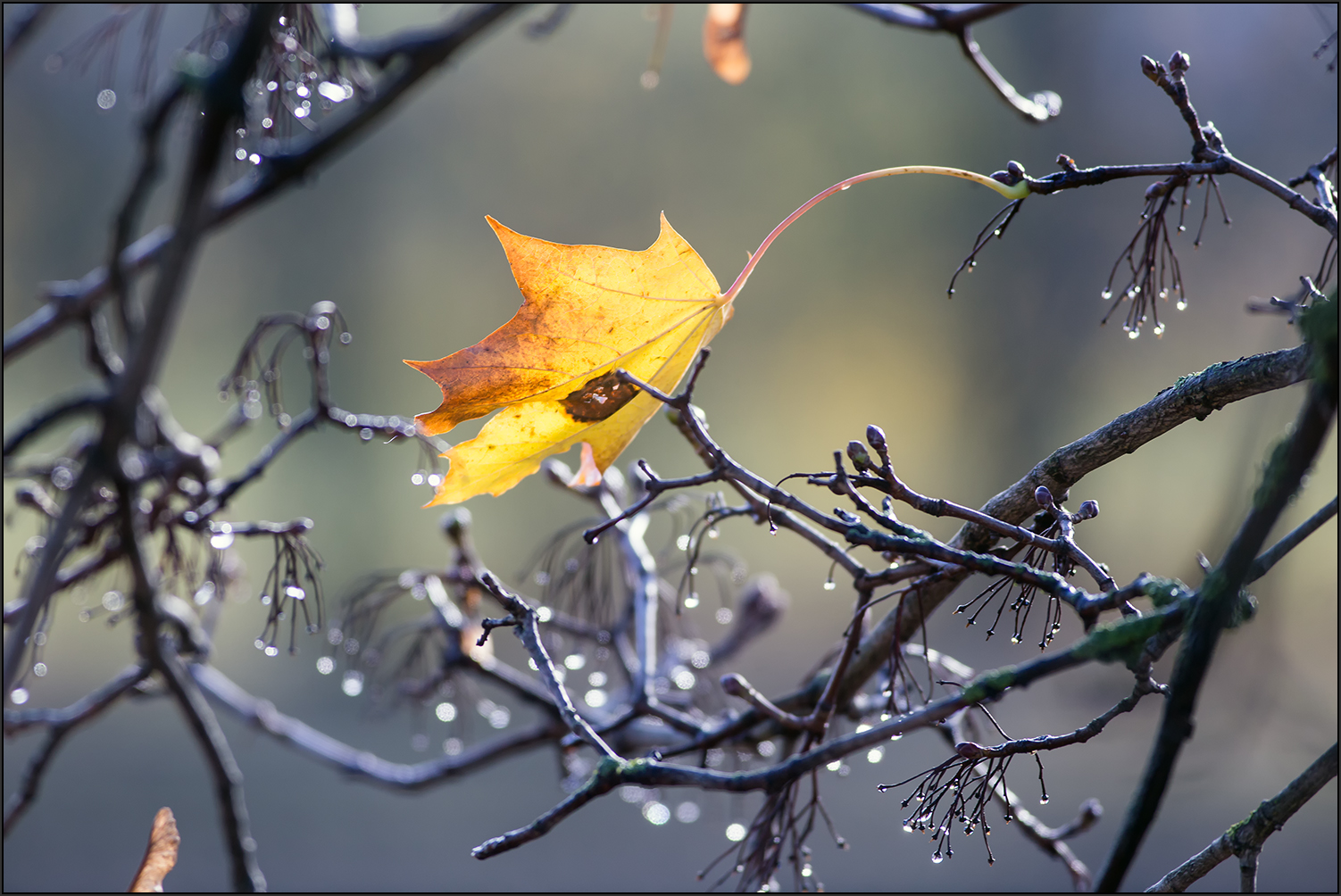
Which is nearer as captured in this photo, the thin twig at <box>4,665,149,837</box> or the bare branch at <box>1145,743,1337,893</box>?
the bare branch at <box>1145,743,1337,893</box>

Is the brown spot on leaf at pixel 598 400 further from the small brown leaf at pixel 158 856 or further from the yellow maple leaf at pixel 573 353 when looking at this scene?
the small brown leaf at pixel 158 856

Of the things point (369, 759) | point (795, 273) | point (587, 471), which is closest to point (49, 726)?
point (369, 759)

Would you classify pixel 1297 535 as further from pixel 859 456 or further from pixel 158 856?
pixel 158 856

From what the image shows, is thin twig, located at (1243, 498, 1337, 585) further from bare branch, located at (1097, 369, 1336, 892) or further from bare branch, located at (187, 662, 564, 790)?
bare branch, located at (187, 662, 564, 790)

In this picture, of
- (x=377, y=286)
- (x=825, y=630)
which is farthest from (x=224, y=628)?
(x=825, y=630)

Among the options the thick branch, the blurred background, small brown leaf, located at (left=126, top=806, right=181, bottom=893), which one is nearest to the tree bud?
the thick branch

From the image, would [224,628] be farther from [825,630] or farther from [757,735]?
[757,735]
